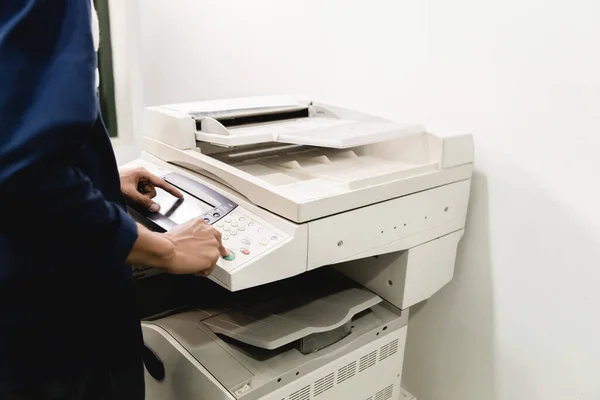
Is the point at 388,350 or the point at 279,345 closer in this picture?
the point at 279,345

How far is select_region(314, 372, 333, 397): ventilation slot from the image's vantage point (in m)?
1.03

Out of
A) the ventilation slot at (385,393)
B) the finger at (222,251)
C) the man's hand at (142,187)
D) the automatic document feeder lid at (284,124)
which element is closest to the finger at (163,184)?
the man's hand at (142,187)

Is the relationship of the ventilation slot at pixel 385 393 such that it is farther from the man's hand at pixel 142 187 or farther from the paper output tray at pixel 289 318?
the man's hand at pixel 142 187

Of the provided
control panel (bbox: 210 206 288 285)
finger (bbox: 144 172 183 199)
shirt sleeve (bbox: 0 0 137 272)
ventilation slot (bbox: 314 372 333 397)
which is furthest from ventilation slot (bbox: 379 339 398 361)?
shirt sleeve (bbox: 0 0 137 272)

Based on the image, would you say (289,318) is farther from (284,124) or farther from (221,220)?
(284,124)

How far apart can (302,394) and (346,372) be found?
12cm

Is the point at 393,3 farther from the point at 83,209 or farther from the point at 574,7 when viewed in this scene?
the point at 83,209

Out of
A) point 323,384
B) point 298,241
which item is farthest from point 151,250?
point 323,384

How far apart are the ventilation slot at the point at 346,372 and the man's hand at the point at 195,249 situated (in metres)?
0.40

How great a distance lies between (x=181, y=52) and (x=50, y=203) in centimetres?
170

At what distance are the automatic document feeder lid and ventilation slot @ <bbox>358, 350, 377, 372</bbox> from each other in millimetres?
458

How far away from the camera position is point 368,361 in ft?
3.69

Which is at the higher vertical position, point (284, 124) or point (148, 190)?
point (284, 124)

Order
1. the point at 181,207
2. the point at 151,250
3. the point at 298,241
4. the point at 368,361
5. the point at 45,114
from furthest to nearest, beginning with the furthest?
the point at 368,361
the point at 181,207
the point at 298,241
the point at 151,250
the point at 45,114
